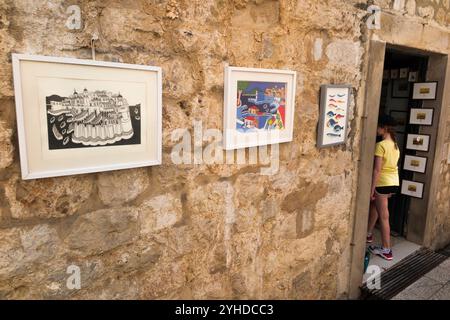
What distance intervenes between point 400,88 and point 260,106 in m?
2.74

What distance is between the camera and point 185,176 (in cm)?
157

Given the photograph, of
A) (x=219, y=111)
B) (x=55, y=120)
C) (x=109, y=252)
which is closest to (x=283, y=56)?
(x=219, y=111)

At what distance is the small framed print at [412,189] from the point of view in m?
3.47

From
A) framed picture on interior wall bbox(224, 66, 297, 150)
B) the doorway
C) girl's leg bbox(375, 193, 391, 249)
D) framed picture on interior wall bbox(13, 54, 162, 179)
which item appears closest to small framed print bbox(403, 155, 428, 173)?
the doorway

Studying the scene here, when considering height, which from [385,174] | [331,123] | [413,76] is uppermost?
[413,76]

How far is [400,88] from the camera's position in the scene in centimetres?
372

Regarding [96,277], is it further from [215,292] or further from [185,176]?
[215,292]

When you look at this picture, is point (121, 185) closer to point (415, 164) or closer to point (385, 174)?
point (385, 174)

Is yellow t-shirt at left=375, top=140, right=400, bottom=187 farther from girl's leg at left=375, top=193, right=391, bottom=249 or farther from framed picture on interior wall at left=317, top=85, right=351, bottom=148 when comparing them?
framed picture on interior wall at left=317, top=85, right=351, bottom=148

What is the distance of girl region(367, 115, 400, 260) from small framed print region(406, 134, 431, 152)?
34cm

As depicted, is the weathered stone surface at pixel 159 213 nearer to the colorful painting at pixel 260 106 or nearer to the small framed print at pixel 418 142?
the colorful painting at pixel 260 106

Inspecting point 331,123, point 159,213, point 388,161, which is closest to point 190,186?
point 159,213

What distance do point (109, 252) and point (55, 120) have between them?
1.99ft

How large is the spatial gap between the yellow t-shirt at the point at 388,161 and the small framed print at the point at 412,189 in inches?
16.5
